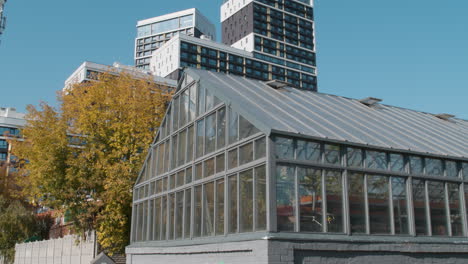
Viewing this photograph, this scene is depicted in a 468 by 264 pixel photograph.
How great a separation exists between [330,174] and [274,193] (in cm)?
267

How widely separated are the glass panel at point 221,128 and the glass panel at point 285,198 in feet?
12.3

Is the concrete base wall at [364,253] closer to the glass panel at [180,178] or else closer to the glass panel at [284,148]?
the glass panel at [284,148]

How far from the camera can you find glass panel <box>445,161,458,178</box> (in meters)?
20.9

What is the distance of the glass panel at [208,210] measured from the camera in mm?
20016

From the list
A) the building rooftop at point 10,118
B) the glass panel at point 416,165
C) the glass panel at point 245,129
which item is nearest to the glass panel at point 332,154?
the glass panel at point 245,129

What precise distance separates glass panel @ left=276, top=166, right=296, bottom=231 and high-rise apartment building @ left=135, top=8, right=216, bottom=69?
506 ft

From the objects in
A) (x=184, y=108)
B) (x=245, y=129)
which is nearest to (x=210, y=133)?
(x=245, y=129)

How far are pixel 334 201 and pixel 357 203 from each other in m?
1.09

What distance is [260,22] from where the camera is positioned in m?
142

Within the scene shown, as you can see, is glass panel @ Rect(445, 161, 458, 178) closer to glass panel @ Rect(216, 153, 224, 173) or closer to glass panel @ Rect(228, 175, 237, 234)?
glass panel @ Rect(228, 175, 237, 234)

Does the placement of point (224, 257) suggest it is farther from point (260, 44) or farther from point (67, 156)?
point (260, 44)

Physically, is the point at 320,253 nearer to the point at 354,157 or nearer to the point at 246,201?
the point at 246,201

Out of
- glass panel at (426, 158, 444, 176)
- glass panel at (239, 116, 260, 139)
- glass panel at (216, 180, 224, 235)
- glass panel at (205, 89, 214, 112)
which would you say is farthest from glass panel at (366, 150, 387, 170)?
glass panel at (205, 89, 214, 112)

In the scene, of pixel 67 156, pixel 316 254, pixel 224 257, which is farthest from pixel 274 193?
pixel 67 156
